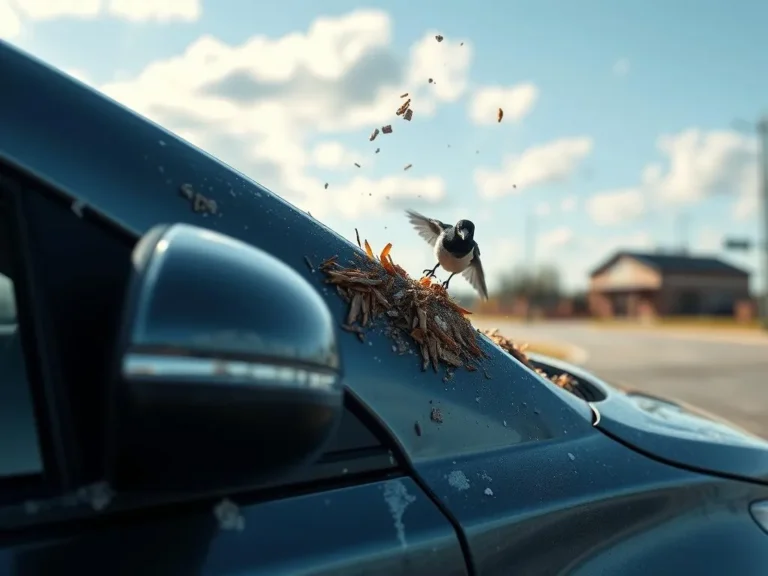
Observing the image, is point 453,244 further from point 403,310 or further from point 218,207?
point 218,207

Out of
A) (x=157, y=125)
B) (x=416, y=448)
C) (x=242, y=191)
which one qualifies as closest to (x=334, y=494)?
(x=416, y=448)

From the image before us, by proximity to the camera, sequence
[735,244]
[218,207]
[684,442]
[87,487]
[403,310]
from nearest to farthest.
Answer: [87,487]
[218,207]
[403,310]
[684,442]
[735,244]

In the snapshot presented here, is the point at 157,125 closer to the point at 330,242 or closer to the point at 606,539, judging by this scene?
the point at 330,242

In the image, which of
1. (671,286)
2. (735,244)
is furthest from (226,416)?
(671,286)

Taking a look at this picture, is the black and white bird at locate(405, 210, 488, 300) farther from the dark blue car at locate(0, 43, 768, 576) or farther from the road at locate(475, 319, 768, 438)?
the road at locate(475, 319, 768, 438)

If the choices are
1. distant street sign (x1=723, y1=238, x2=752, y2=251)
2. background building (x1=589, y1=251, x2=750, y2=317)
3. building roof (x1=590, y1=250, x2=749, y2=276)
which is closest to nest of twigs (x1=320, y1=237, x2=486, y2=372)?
distant street sign (x1=723, y1=238, x2=752, y2=251)

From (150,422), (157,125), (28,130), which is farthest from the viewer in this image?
(157,125)

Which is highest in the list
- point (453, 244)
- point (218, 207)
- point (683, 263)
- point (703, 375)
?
point (218, 207)
